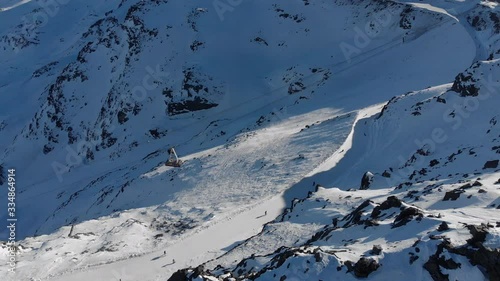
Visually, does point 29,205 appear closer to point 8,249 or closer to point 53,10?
point 8,249

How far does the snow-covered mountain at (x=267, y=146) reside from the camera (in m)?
22.6

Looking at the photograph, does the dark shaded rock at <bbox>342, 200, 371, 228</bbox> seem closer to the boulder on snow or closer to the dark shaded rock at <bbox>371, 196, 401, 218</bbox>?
the dark shaded rock at <bbox>371, 196, 401, 218</bbox>

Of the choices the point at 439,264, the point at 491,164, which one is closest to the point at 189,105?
the point at 491,164

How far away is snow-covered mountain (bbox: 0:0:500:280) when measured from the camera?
22630mm

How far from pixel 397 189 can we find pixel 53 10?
16847 cm

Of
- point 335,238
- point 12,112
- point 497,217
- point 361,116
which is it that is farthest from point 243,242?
point 12,112

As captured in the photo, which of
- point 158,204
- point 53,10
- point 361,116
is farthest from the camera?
point 53,10

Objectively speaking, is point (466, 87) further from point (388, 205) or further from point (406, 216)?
point (406, 216)

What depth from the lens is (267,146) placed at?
50.1 meters

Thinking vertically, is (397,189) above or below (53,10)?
below

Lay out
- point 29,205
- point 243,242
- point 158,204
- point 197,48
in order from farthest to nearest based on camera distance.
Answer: point 197,48
point 29,205
point 158,204
point 243,242

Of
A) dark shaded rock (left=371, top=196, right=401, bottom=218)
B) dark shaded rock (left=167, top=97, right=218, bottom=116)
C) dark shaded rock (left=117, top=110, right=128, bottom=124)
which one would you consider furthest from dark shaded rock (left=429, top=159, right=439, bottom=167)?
dark shaded rock (left=117, top=110, right=128, bottom=124)

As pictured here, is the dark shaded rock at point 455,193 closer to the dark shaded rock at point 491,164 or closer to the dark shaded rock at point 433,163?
the dark shaded rock at point 491,164

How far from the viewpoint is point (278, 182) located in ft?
133
